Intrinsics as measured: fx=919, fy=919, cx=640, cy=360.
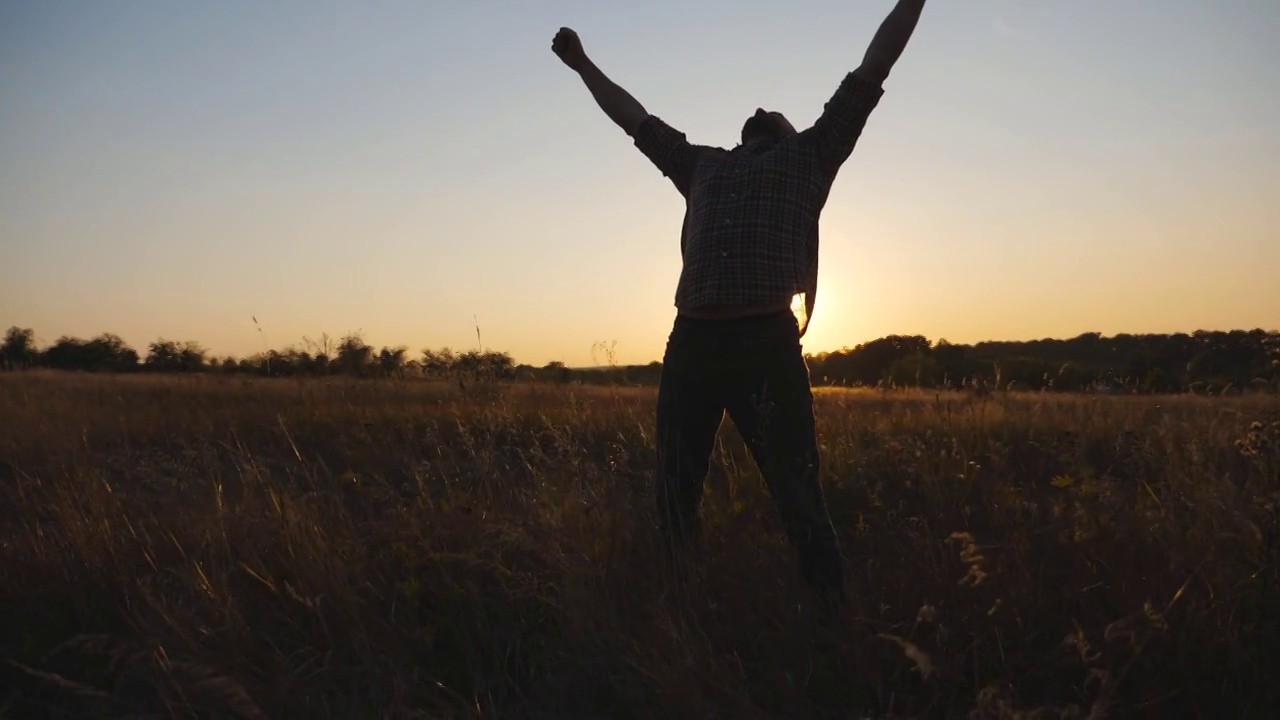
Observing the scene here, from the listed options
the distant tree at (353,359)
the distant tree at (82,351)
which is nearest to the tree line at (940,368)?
the distant tree at (353,359)

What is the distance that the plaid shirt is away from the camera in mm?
3291

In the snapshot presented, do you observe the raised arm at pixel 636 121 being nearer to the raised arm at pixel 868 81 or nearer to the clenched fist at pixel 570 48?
the clenched fist at pixel 570 48

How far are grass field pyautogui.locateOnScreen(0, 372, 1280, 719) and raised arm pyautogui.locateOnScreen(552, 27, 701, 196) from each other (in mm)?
1425

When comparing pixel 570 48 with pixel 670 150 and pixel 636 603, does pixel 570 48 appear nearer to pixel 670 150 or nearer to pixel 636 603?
pixel 670 150

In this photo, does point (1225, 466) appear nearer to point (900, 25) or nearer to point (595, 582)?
point (900, 25)

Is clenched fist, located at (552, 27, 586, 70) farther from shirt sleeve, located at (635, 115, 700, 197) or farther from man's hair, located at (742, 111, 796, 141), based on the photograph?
man's hair, located at (742, 111, 796, 141)

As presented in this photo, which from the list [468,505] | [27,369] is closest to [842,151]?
[468,505]

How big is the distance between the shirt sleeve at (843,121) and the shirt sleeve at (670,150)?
544mm

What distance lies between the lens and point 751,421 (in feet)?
11.0

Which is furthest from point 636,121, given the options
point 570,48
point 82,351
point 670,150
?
point 82,351

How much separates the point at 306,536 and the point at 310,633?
0.50m

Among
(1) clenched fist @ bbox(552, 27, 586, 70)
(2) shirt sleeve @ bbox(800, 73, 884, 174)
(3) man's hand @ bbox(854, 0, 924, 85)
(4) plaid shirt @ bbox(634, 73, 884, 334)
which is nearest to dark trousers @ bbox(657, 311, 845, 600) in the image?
(4) plaid shirt @ bbox(634, 73, 884, 334)

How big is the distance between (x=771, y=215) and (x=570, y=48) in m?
1.40

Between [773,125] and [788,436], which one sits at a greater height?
[773,125]
